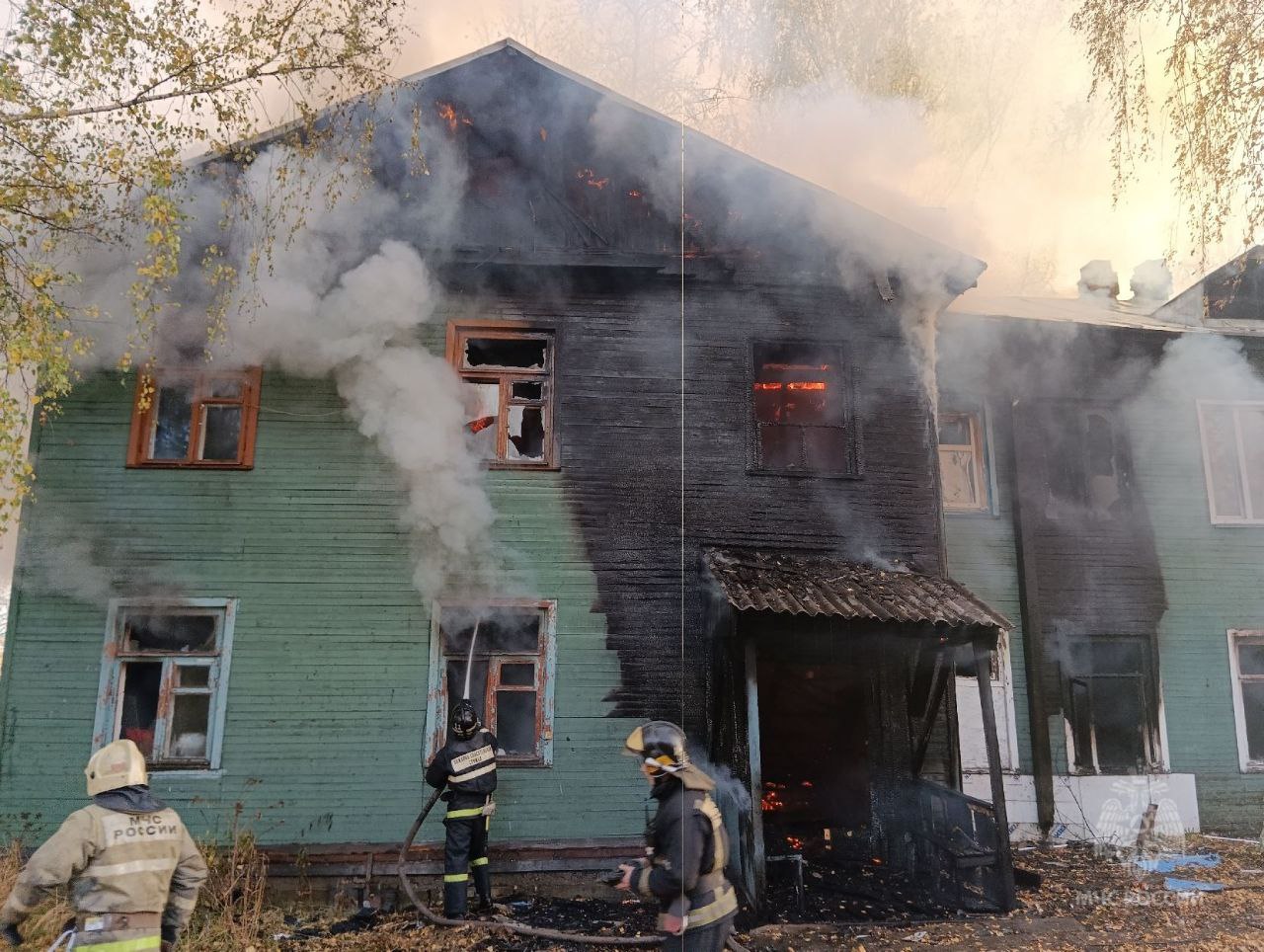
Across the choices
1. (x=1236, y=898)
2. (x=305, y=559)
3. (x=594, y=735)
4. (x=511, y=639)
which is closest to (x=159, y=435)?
(x=305, y=559)

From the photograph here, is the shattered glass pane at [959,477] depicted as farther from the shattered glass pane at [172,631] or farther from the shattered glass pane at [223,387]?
the shattered glass pane at [172,631]

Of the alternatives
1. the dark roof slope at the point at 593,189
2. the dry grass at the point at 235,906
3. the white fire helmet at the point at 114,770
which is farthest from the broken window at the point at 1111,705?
the white fire helmet at the point at 114,770

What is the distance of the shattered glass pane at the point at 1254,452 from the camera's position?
11.9 metres

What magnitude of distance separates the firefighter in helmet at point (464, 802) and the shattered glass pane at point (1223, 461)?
437 inches

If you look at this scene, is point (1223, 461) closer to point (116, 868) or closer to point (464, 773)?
point (464, 773)

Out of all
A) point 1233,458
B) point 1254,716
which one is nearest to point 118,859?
point 1254,716

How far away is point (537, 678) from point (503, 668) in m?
0.40

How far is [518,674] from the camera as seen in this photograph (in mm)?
8680

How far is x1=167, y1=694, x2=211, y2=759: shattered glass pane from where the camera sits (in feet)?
27.2

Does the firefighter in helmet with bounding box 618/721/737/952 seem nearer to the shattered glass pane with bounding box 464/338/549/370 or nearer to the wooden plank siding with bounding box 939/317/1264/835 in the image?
the shattered glass pane with bounding box 464/338/549/370

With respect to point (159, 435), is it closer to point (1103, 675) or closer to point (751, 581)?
point (751, 581)

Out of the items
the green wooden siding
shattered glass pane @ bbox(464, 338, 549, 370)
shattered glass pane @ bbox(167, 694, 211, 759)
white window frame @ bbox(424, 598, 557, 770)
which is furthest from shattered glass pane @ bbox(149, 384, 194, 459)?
white window frame @ bbox(424, 598, 557, 770)

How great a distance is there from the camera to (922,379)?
31.9 feet

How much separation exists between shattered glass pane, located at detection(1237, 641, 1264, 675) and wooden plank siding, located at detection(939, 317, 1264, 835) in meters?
0.29
